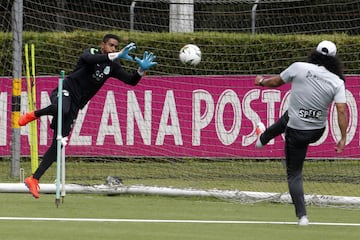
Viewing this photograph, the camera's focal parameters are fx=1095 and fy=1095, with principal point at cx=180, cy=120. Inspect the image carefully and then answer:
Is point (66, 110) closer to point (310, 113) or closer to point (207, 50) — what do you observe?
point (310, 113)

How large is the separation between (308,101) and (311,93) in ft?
0.38

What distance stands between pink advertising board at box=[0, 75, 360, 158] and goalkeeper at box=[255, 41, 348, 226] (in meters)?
7.77

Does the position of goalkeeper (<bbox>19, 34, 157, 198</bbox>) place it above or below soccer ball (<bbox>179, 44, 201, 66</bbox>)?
below

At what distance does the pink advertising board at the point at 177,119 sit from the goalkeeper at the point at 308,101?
25.5 ft

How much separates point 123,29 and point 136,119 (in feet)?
10.1

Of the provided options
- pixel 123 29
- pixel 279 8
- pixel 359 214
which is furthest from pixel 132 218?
pixel 123 29

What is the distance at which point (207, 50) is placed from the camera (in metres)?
21.0

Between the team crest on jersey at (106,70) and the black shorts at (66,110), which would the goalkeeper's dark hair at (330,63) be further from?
the black shorts at (66,110)

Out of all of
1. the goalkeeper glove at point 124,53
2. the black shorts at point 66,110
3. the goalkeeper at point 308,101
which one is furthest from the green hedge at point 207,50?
the goalkeeper at point 308,101

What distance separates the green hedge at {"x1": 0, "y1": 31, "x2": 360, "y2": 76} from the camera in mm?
20719

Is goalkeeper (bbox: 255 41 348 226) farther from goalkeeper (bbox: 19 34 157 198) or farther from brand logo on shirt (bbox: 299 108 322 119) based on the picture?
goalkeeper (bbox: 19 34 157 198)

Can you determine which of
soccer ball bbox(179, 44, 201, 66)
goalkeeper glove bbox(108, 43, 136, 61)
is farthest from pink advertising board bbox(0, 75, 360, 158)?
goalkeeper glove bbox(108, 43, 136, 61)

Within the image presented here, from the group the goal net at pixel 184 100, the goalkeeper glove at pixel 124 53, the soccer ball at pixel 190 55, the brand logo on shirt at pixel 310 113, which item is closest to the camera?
the brand logo on shirt at pixel 310 113

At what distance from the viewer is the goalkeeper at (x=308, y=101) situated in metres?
12.1
